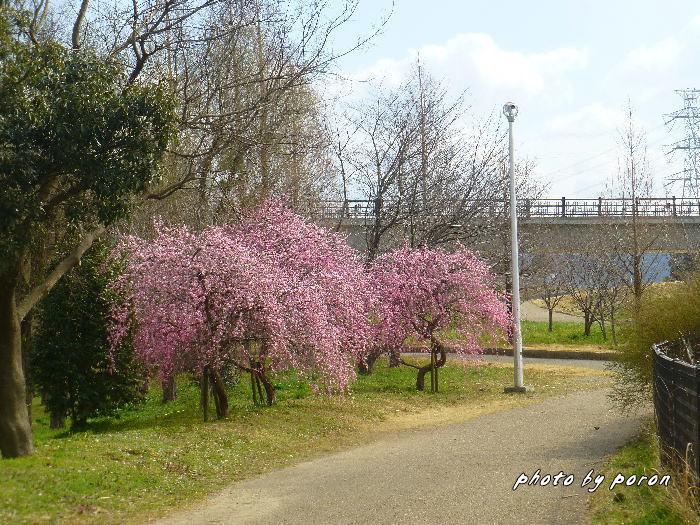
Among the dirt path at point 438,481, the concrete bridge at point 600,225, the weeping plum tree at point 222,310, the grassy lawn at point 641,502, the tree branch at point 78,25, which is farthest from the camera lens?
the concrete bridge at point 600,225

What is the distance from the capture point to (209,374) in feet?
50.5

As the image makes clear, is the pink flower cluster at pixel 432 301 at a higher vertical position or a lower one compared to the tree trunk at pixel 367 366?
higher

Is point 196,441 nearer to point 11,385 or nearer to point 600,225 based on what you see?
point 11,385

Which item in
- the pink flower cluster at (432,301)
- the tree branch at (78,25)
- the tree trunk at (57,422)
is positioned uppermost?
the tree branch at (78,25)

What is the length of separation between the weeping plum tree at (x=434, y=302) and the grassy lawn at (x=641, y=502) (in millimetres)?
9875

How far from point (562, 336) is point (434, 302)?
51.9 ft

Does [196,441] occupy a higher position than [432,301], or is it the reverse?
[432,301]

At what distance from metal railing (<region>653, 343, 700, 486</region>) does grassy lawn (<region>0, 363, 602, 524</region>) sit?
5.11 m

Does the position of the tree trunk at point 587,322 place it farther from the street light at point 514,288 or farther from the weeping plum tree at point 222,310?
the weeping plum tree at point 222,310

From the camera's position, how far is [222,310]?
14656mm

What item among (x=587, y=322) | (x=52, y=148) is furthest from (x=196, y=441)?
(x=587, y=322)

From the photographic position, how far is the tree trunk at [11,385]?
1146cm

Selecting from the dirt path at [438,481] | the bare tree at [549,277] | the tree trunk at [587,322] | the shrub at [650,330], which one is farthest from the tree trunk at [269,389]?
the tree trunk at [587,322]

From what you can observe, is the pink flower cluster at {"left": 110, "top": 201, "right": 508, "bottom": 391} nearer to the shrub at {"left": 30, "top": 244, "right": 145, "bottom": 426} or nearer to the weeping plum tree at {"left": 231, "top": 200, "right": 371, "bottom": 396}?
the weeping plum tree at {"left": 231, "top": 200, "right": 371, "bottom": 396}
